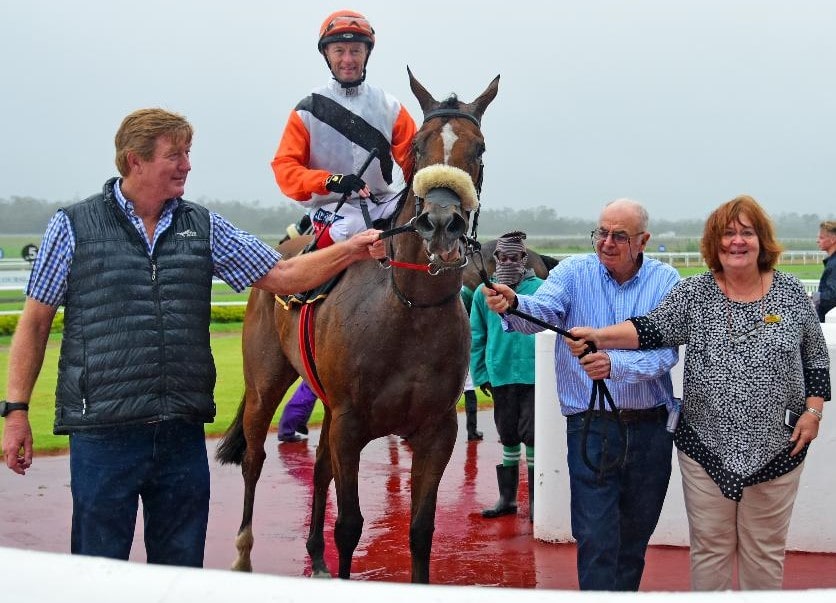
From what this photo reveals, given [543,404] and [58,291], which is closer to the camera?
[58,291]

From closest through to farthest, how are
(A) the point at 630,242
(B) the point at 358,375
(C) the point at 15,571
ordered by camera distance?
1. (C) the point at 15,571
2. (A) the point at 630,242
3. (B) the point at 358,375

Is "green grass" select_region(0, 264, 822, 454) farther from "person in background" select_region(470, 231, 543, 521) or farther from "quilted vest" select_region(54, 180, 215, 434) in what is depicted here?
"quilted vest" select_region(54, 180, 215, 434)

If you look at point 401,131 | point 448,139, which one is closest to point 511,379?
point 401,131

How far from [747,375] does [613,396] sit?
51 cm

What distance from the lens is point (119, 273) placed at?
3.33 meters

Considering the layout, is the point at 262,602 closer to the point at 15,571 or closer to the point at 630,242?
the point at 15,571

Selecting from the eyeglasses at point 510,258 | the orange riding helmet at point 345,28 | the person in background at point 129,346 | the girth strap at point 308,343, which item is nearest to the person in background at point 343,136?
the orange riding helmet at point 345,28

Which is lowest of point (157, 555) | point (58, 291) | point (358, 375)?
point (157, 555)

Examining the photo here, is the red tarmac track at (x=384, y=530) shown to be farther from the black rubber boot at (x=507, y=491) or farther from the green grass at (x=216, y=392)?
the green grass at (x=216, y=392)

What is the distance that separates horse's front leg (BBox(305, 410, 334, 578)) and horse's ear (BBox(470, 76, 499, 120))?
1.92 metres

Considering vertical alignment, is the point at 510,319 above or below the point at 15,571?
above

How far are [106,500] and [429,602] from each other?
78.6 inches

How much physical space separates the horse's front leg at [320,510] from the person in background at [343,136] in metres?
1.10

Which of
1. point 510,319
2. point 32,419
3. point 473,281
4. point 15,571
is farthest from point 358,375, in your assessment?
point 32,419
